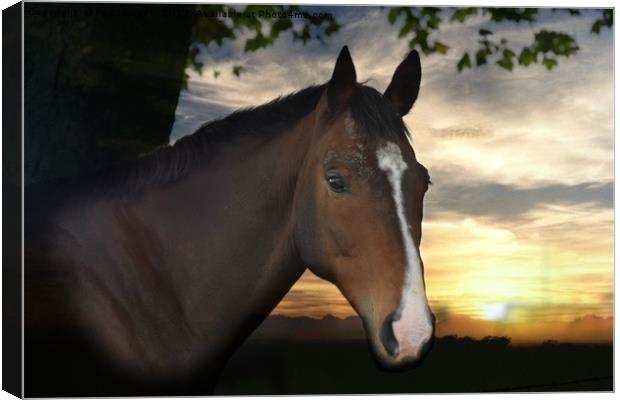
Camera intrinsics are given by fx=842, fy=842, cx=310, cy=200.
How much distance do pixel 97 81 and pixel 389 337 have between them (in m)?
2.66

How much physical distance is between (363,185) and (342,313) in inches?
62.5

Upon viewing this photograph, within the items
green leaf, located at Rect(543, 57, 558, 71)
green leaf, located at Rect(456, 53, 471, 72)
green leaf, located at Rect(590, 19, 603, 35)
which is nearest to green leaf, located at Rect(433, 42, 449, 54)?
green leaf, located at Rect(456, 53, 471, 72)

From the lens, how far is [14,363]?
521 centimetres

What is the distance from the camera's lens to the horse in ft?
13.7

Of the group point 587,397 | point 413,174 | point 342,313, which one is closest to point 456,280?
point 342,313

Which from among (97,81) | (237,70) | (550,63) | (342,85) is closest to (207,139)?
(342,85)

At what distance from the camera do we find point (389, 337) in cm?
394

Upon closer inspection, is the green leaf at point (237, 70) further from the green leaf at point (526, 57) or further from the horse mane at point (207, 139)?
the green leaf at point (526, 57)

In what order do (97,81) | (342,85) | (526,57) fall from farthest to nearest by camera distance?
(526,57), (97,81), (342,85)

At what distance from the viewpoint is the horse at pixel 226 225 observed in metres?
4.17

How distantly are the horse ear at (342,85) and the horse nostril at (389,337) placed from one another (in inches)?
45.7

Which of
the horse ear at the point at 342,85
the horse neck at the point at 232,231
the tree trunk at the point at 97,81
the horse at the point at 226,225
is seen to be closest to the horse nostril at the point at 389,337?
the horse at the point at 226,225

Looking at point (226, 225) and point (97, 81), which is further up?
point (97, 81)

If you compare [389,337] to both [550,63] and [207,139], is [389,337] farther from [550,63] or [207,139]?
[550,63]
